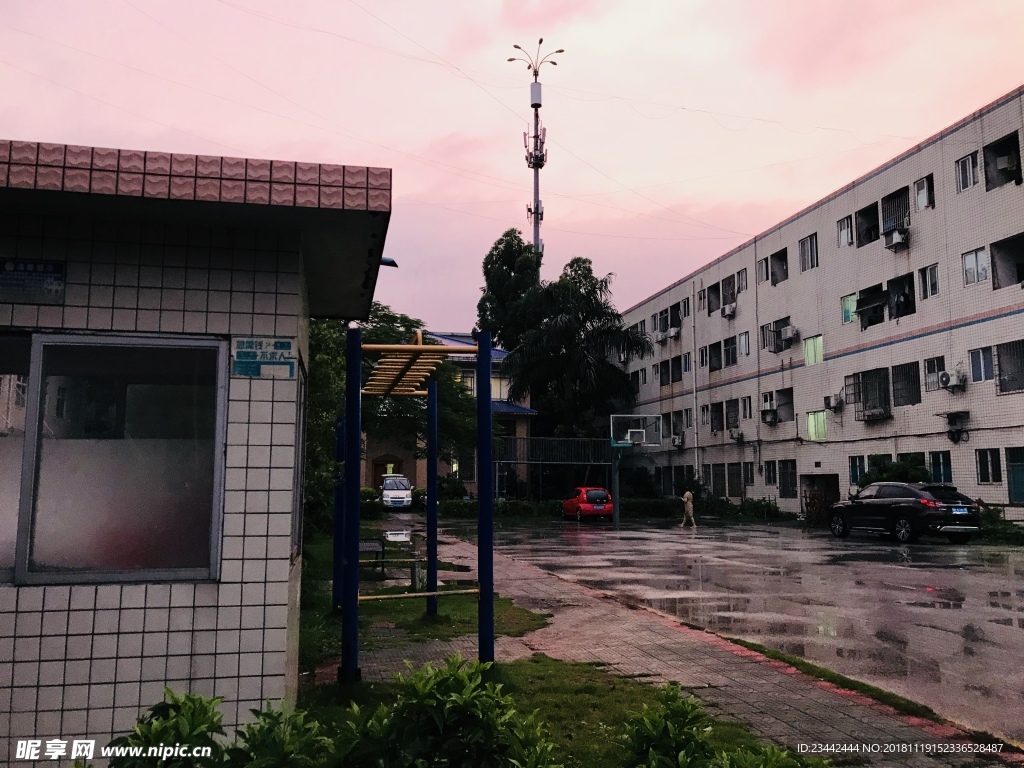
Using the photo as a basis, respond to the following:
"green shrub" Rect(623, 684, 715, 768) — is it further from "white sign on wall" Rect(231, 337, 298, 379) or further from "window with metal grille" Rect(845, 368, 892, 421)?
"window with metal grille" Rect(845, 368, 892, 421)

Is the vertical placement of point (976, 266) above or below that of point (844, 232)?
below

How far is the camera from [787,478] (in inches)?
1527

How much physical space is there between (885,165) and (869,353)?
24.1ft

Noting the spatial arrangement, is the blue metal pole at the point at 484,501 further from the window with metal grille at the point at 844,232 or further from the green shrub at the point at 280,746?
the window with metal grille at the point at 844,232

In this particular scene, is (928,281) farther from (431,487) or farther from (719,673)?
(719,673)

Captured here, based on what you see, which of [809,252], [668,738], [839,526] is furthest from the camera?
[809,252]

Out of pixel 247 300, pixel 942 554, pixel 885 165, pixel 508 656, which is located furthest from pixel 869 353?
pixel 247 300

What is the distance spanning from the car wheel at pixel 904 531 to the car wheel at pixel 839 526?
220 cm

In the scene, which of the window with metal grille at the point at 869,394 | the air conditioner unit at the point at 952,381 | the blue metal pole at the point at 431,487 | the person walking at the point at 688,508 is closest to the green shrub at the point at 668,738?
the blue metal pole at the point at 431,487

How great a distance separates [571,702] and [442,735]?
339 centimetres

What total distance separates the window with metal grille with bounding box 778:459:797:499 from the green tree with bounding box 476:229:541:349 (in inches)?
850

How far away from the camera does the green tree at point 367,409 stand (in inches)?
480

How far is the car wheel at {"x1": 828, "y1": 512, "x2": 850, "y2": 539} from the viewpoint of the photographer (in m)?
25.8

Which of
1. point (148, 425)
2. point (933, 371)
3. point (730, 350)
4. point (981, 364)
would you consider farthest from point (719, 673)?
point (730, 350)
